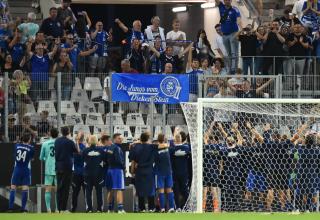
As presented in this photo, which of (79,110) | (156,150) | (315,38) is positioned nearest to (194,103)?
(156,150)

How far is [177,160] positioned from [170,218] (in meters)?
4.36

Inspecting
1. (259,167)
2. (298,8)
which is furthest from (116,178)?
(298,8)

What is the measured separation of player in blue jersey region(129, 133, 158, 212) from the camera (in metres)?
30.4

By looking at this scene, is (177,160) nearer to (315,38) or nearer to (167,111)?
(167,111)

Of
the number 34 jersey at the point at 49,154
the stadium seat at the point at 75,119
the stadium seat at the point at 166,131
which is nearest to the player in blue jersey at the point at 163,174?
the stadium seat at the point at 166,131

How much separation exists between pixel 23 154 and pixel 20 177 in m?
0.57

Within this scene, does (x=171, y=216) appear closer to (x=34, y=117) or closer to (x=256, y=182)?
(x=256, y=182)

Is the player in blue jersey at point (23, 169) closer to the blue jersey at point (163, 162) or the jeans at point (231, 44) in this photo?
the blue jersey at point (163, 162)

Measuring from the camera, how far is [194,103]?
99.3 feet

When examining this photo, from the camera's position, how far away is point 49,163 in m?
30.9

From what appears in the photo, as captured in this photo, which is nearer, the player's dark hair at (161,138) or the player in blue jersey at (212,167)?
the player in blue jersey at (212,167)

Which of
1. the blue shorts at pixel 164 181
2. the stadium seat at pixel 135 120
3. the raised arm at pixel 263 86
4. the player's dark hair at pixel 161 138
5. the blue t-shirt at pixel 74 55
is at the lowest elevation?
the blue shorts at pixel 164 181

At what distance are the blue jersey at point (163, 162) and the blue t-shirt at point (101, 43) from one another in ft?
14.4

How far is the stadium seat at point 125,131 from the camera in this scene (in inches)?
1283
